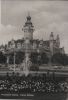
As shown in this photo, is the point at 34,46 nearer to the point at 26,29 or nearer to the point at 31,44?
the point at 31,44

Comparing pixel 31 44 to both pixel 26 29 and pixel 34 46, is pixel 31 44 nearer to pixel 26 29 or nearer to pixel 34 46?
pixel 34 46

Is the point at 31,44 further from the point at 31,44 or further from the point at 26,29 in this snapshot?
the point at 26,29

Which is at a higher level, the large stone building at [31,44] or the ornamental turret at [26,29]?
the ornamental turret at [26,29]

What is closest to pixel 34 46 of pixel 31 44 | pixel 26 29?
pixel 31 44

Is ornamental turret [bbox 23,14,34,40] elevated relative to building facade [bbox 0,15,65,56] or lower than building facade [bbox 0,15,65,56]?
elevated

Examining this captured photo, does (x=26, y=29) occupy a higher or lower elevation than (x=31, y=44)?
higher

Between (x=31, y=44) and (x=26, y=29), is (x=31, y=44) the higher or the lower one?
the lower one

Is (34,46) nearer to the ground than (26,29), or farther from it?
nearer to the ground

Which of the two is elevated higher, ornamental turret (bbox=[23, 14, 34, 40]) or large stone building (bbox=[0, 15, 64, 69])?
ornamental turret (bbox=[23, 14, 34, 40])

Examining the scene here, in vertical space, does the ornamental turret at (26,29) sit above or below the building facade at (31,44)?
above
